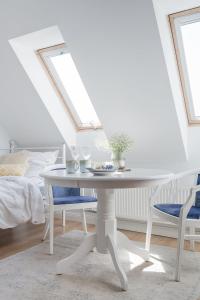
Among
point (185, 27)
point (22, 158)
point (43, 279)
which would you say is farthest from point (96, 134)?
point (43, 279)

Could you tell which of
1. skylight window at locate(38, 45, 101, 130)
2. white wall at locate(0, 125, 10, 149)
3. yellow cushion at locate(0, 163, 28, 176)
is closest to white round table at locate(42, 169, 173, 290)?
yellow cushion at locate(0, 163, 28, 176)

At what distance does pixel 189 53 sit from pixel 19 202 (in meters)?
2.14

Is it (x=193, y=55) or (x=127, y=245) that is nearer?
(x=127, y=245)

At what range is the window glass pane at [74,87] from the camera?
362 centimetres

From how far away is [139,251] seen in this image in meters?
2.37

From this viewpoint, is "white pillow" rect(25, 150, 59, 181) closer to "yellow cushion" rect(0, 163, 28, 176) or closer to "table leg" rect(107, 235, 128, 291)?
"yellow cushion" rect(0, 163, 28, 176)

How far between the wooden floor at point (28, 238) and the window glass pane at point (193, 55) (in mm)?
1338

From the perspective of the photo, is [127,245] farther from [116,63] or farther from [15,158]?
[15,158]

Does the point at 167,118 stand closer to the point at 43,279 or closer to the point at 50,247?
the point at 50,247

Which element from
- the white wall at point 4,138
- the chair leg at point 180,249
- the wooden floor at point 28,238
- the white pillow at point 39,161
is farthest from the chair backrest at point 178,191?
the white wall at point 4,138

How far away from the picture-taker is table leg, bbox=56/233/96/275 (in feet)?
7.06

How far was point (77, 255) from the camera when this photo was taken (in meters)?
2.22

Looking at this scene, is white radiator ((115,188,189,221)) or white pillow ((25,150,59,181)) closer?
white radiator ((115,188,189,221))

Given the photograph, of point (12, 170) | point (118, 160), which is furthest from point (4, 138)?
point (118, 160)
